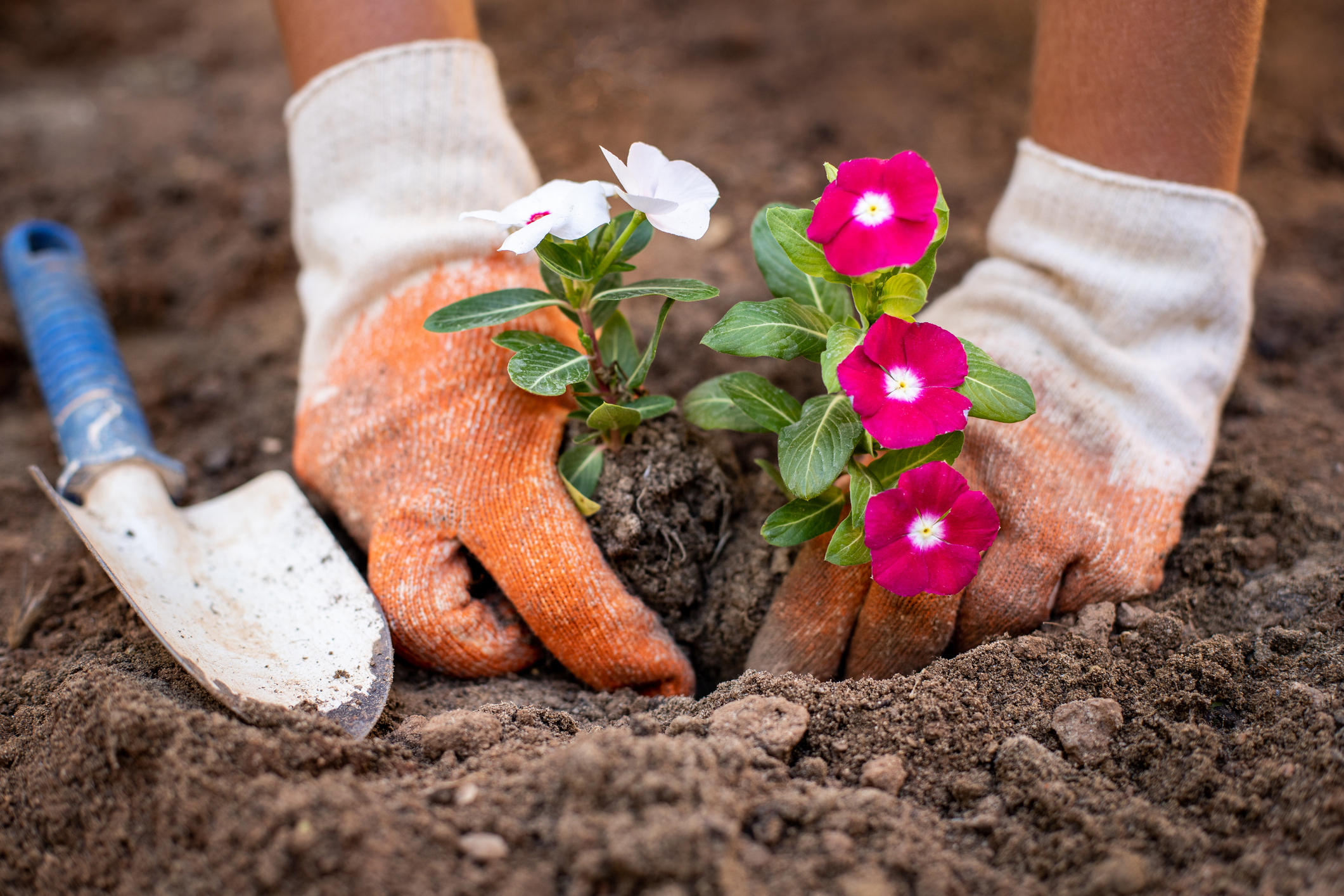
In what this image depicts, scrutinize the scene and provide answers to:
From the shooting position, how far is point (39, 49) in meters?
Result: 3.74

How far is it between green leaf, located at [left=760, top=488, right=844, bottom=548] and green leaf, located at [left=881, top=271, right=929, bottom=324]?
1.06 ft

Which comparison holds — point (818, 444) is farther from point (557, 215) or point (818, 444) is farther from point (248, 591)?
point (248, 591)

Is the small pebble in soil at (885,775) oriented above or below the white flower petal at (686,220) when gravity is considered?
below

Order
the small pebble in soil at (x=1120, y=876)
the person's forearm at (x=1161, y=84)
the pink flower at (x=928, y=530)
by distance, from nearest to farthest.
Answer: the small pebble in soil at (x=1120, y=876), the pink flower at (x=928, y=530), the person's forearm at (x=1161, y=84)

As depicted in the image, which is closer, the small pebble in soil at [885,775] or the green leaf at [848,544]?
the small pebble in soil at [885,775]

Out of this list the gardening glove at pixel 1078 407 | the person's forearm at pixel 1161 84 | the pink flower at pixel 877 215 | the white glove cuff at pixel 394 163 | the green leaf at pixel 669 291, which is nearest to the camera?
the pink flower at pixel 877 215

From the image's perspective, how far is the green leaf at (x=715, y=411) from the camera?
56.7 inches

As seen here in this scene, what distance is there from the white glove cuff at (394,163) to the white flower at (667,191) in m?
0.54

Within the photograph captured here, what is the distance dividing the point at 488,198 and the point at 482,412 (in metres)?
0.50

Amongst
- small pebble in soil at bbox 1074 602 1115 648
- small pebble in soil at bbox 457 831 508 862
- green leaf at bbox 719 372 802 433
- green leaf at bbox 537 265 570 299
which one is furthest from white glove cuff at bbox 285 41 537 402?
small pebble in soil at bbox 1074 602 1115 648

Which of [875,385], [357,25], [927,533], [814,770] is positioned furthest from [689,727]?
[357,25]

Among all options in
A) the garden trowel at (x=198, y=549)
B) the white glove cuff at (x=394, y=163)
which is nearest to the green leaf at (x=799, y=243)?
the white glove cuff at (x=394, y=163)

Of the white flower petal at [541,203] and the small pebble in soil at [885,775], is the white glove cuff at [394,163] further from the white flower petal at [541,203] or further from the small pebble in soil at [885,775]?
the small pebble in soil at [885,775]

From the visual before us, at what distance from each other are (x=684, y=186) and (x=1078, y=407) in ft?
2.71
